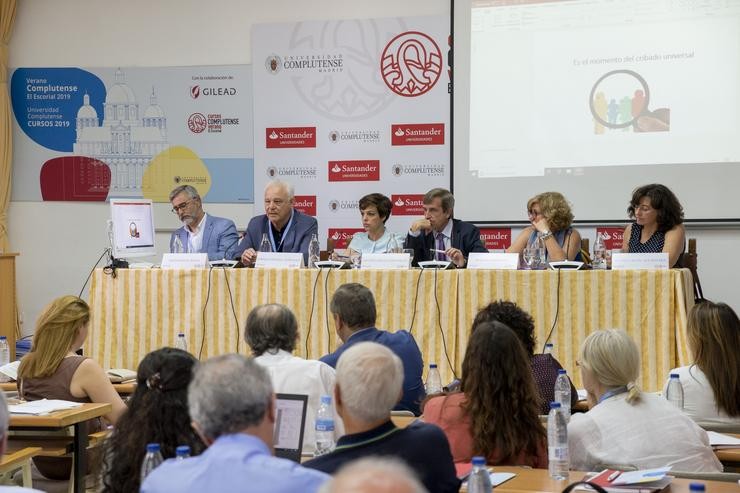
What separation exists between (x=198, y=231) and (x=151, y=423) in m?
4.18

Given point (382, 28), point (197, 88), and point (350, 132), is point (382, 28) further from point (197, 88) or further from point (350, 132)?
point (197, 88)

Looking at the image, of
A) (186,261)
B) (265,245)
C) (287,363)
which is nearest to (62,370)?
(287,363)

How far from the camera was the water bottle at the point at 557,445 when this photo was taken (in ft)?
8.51

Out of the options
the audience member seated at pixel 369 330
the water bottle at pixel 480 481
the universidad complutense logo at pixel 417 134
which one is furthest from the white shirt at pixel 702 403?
the universidad complutense logo at pixel 417 134

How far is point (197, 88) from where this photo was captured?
26.0 feet

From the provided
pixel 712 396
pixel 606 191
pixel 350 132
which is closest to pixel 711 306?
pixel 712 396

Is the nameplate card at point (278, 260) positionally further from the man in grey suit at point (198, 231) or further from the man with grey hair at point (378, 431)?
the man with grey hair at point (378, 431)

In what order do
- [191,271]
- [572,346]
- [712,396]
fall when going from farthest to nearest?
[191,271]
[572,346]
[712,396]

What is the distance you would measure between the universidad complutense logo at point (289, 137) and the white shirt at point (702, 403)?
473 centimetres

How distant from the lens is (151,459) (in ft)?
7.07

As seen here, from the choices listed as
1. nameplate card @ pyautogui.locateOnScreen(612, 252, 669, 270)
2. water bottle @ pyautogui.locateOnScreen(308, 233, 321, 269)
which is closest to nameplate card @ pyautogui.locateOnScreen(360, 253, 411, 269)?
water bottle @ pyautogui.locateOnScreen(308, 233, 321, 269)

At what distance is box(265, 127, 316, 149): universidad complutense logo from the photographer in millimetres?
7738

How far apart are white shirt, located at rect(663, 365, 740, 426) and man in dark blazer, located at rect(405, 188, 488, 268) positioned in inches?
102

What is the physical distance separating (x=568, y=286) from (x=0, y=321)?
189 inches
